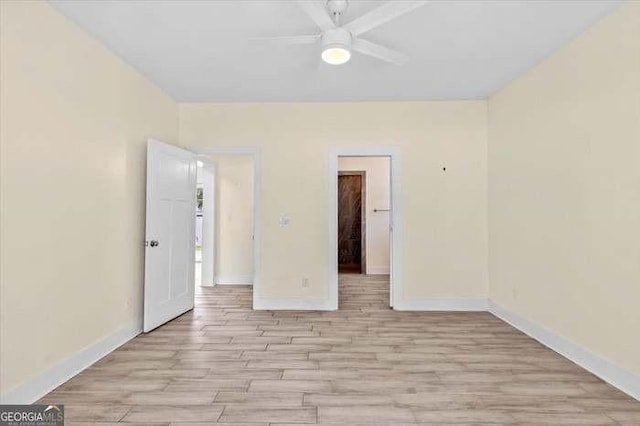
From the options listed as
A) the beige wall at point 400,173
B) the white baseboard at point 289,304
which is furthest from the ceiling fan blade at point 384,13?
the white baseboard at point 289,304

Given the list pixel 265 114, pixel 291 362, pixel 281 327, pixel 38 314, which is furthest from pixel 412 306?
pixel 38 314

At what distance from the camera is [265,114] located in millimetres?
4371

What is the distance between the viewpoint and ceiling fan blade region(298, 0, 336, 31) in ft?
6.09

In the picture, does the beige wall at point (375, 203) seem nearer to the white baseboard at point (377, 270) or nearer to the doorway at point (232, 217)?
the white baseboard at point (377, 270)

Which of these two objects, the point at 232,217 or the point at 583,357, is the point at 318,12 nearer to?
the point at 583,357

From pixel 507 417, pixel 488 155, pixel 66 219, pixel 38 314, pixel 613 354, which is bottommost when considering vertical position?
pixel 507 417

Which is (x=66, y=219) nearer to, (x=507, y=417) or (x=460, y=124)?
(x=507, y=417)

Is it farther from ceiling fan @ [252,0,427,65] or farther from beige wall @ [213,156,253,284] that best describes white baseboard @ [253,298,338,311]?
ceiling fan @ [252,0,427,65]

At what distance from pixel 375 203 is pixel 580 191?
454 centimetres

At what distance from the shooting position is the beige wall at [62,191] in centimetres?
206

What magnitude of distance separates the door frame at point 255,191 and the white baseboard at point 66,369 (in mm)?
1434

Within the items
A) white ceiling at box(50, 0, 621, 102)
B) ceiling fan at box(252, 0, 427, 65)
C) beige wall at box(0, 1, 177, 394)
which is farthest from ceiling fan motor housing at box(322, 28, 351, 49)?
beige wall at box(0, 1, 177, 394)

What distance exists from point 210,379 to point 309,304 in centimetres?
196

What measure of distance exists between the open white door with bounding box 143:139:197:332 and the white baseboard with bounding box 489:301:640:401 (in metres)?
Answer: 3.69
